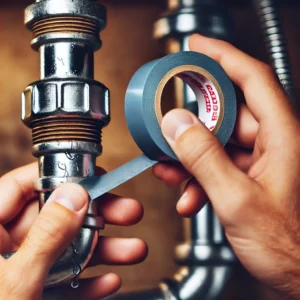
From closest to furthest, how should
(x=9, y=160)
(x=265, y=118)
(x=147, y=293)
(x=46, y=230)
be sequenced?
(x=46, y=230) → (x=265, y=118) → (x=147, y=293) → (x=9, y=160)

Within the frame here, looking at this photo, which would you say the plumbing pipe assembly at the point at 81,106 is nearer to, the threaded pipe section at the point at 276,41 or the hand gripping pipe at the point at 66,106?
the hand gripping pipe at the point at 66,106

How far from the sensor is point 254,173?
559 millimetres

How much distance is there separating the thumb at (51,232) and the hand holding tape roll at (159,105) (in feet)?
0.13

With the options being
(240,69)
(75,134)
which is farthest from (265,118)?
(75,134)

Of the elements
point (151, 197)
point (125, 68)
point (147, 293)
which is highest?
point (125, 68)

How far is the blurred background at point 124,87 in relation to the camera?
837mm

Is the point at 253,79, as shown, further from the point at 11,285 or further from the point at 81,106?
the point at 11,285

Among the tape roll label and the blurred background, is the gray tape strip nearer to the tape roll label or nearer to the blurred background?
the tape roll label

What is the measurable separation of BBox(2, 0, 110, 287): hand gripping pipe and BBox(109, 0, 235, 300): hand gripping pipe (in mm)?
145

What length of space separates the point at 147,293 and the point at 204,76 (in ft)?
0.92

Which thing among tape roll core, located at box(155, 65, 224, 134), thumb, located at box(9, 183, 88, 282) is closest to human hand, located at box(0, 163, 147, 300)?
thumb, located at box(9, 183, 88, 282)

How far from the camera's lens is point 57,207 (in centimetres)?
48

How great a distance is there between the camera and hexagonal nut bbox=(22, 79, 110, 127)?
519 millimetres

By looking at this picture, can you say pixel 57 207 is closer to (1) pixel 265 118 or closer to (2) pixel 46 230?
(2) pixel 46 230
